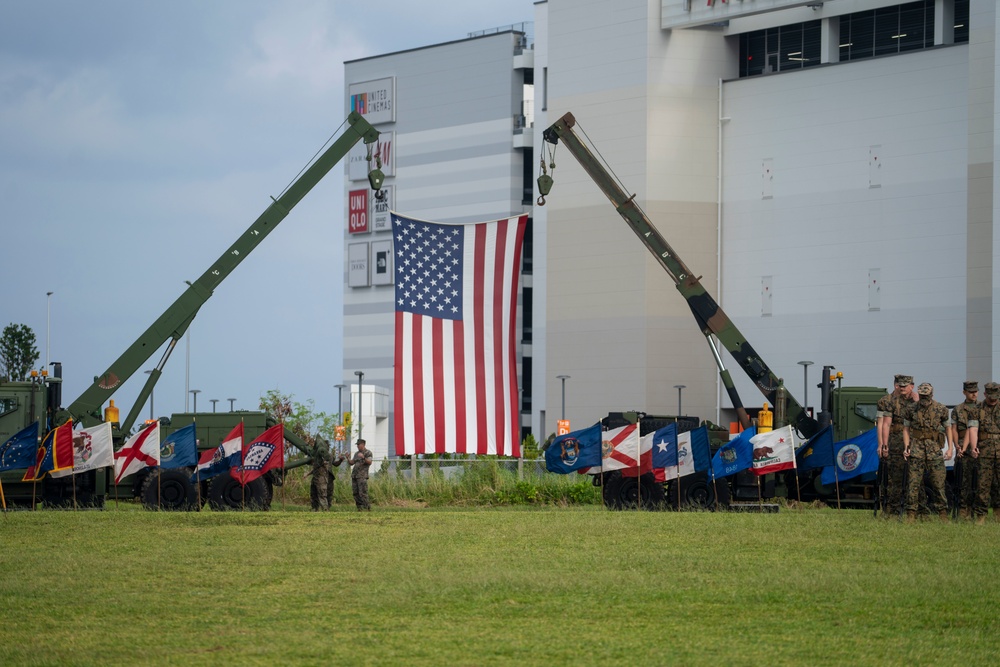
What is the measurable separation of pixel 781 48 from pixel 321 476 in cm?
4061

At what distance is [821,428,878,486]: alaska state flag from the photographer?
29.6m

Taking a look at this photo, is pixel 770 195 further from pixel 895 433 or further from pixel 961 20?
pixel 895 433

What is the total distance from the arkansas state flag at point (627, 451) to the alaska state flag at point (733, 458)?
1443 mm

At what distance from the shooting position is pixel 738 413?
3622cm

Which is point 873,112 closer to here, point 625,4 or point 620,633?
point 625,4

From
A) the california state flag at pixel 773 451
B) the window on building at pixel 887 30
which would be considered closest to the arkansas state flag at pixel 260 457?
the california state flag at pixel 773 451

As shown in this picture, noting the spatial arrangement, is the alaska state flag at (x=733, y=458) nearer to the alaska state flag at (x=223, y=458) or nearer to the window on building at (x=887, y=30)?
the alaska state flag at (x=223, y=458)

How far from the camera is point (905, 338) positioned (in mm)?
60219

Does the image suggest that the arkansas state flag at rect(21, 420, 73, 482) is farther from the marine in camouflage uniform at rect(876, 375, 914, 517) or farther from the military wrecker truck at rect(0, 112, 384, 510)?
the marine in camouflage uniform at rect(876, 375, 914, 517)

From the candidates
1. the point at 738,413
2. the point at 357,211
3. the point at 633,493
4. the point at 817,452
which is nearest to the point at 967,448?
the point at 817,452

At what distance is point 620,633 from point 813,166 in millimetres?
53993

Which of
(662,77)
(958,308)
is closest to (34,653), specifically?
(958,308)

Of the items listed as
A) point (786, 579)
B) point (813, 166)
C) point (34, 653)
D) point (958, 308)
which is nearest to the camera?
point (34, 653)

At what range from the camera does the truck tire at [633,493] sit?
30.3 meters
